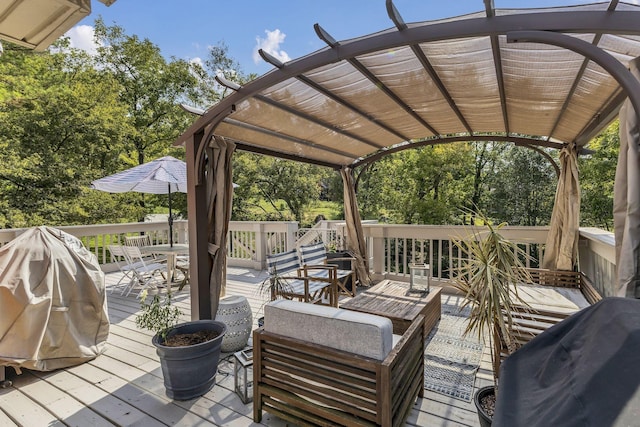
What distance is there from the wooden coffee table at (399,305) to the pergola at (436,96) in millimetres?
1600

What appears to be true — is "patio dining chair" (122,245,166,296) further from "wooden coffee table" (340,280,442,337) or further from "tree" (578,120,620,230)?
"tree" (578,120,620,230)

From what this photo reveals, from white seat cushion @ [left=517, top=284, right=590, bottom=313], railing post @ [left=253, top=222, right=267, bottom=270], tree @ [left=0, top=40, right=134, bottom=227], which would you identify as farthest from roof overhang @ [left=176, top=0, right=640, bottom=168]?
tree @ [left=0, top=40, right=134, bottom=227]

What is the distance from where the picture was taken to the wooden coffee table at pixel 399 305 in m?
3.05

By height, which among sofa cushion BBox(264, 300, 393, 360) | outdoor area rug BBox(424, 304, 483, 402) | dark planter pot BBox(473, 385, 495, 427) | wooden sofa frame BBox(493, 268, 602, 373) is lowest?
outdoor area rug BBox(424, 304, 483, 402)

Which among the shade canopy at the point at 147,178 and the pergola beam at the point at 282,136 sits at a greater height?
the pergola beam at the point at 282,136

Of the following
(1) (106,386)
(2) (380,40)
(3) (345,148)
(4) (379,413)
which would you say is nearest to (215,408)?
(1) (106,386)

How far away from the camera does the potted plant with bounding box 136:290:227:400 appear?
2.36 metres

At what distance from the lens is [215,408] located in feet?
7.69

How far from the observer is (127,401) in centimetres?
242

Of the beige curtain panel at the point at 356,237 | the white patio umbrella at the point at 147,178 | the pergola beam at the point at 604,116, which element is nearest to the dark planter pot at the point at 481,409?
the pergola beam at the point at 604,116

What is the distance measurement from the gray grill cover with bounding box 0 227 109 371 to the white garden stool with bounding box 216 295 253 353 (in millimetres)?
1226

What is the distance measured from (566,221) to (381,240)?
2.70 meters

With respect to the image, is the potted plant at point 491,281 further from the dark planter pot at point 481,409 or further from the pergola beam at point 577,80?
the pergola beam at point 577,80

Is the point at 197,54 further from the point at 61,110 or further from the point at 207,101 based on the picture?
the point at 61,110
